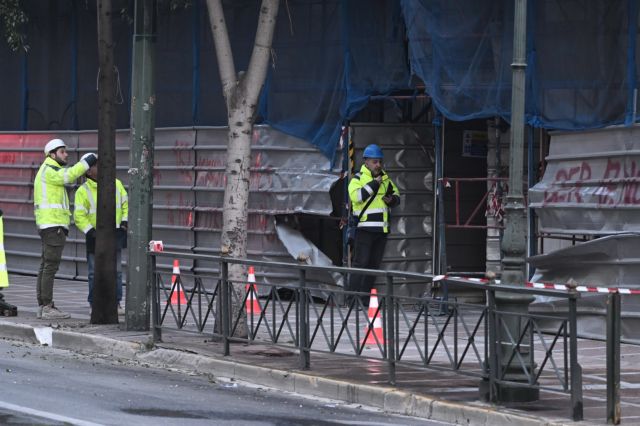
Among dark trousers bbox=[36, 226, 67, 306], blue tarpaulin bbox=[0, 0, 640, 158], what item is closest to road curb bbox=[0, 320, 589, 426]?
dark trousers bbox=[36, 226, 67, 306]

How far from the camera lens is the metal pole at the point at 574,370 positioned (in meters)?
9.89

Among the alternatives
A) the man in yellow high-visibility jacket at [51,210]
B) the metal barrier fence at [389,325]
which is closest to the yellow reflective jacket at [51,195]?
the man in yellow high-visibility jacket at [51,210]

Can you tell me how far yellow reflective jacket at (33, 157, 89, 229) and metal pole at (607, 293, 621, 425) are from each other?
8172mm

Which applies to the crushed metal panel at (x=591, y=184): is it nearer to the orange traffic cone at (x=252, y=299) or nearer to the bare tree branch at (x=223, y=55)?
the bare tree branch at (x=223, y=55)

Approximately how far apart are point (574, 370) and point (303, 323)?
310 centimetres

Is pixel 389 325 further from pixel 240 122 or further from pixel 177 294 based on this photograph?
pixel 240 122

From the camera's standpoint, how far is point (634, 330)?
14836 millimetres

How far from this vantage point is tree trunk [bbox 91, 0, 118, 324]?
15453 millimetres

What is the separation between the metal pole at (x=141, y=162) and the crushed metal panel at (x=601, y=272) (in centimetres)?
417

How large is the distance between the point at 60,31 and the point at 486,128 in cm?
791

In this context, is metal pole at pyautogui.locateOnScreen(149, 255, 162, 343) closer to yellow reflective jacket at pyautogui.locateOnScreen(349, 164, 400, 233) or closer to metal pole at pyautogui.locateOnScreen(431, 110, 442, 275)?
yellow reflective jacket at pyautogui.locateOnScreen(349, 164, 400, 233)

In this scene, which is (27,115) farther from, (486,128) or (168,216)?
(486,128)

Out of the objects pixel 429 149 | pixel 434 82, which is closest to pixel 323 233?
pixel 429 149

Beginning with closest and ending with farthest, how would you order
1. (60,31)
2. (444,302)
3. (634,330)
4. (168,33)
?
(444,302)
(634,330)
(168,33)
(60,31)
